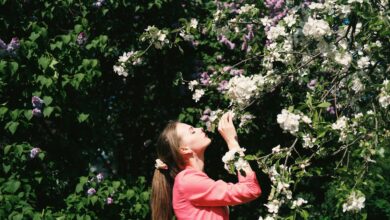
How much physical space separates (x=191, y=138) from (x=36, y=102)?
125 cm

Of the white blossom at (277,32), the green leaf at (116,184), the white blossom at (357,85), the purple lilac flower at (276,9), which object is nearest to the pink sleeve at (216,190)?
the white blossom at (357,85)

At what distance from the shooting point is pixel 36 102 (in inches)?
137

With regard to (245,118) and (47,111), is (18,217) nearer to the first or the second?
(47,111)

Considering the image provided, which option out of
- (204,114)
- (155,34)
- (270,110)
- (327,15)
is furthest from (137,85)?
(327,15)

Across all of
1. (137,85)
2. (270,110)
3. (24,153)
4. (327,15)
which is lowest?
(270,110)

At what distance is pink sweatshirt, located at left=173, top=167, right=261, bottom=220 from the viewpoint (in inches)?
94.0

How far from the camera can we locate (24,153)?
3482mm

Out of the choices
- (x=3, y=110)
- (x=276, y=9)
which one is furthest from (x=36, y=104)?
(x=276, y=9)

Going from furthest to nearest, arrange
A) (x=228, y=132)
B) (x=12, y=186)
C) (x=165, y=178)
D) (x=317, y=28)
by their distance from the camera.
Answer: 1. (x=12, y=186)
2. (x=165, y=178)
3. (x=317, y=28)
4. (x=228, y=132)

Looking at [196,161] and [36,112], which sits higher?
[36,112]

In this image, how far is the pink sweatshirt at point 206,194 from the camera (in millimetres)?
2387

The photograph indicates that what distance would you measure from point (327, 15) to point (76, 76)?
159 cm

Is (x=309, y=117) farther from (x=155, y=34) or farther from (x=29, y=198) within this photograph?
(x=29, y=198)

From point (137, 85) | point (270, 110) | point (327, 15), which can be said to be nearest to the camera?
point (327, 15)
